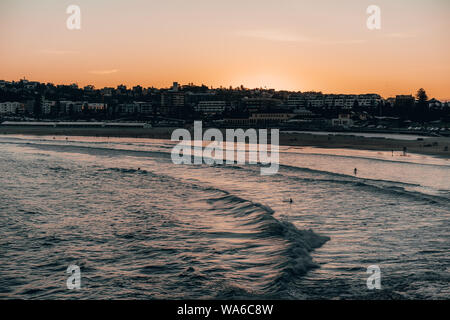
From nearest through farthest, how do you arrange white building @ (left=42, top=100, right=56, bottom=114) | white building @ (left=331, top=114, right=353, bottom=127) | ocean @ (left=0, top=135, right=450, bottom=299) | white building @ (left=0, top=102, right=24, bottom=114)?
ocean @ (left=0, top=135, right=450, bottom=299) → white building @ (left=331, top=114, right=353, bottom=127) → white building @ (left=0, top=102, right=24, bottom=114) → white building @ (left=42, top=100, right=56, bottom=114)

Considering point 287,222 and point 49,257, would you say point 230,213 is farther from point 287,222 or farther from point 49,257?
point 49,257

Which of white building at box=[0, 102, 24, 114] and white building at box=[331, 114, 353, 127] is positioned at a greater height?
white building at box=[0, 102, 24, 114]

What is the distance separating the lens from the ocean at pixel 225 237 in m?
9.28

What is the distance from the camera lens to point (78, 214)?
53.4 feet

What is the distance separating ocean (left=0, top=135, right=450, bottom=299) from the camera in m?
9.28

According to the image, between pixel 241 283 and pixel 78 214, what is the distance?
357 inches

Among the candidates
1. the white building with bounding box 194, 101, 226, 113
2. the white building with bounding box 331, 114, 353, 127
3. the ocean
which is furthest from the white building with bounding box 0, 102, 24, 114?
the ocean

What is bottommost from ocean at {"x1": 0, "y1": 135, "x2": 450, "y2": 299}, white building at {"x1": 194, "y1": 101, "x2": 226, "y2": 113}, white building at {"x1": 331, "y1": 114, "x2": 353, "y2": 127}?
ocean at {"x1": 0, "y1": 135, "x2": 450, "y2": 299}

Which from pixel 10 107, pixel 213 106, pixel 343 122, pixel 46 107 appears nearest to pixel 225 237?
pixel 343 122

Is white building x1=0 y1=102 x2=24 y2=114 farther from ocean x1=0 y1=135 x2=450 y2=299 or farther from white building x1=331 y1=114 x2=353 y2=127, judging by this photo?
ocean x1=0 y1=135 x2=450 y2=299

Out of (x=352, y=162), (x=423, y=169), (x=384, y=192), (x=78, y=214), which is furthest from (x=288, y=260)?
(x=352, y=162)

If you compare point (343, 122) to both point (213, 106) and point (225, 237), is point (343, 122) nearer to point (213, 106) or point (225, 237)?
point (213, 106)

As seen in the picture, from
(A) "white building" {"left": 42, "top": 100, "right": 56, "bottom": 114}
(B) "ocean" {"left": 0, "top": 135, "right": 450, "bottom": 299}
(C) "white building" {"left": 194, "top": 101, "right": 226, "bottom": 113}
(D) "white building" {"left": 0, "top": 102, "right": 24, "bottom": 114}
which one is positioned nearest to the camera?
(B) "ocean" {"left": 0, "top": 135, "right": 450, "bottom": 299}
